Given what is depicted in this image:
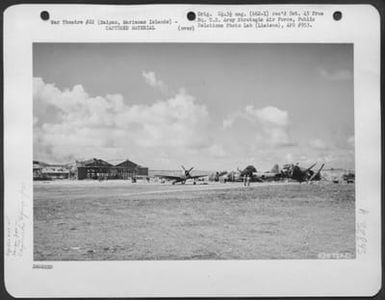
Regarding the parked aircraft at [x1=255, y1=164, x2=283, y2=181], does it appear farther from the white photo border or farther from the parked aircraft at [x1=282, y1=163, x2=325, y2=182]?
the white photo border

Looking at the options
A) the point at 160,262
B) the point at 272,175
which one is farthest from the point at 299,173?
the point at 160,262

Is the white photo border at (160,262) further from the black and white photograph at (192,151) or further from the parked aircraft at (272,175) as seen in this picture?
the parked aircraft at (272,175)

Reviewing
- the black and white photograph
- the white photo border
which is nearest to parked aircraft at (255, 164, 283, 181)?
the black and white photograph

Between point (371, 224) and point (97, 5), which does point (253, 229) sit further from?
point (97, 5)

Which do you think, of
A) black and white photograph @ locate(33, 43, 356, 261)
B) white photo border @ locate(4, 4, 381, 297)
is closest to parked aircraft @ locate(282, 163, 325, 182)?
black and white photograph @ locate(33, 43, 356, 261)

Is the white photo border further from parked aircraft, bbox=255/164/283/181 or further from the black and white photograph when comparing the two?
parked aircraft, bbox=255/164/283/181

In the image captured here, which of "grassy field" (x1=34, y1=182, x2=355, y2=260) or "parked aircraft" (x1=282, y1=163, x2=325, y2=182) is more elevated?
"parked aircraft" (x1=282, y1=163, x2=325, y2=182)

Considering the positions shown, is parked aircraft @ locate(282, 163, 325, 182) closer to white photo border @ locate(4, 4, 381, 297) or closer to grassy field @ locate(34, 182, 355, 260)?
grassy field @ locate(34, 182, 355, 260)

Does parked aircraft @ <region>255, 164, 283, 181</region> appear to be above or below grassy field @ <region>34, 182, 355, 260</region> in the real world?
above
